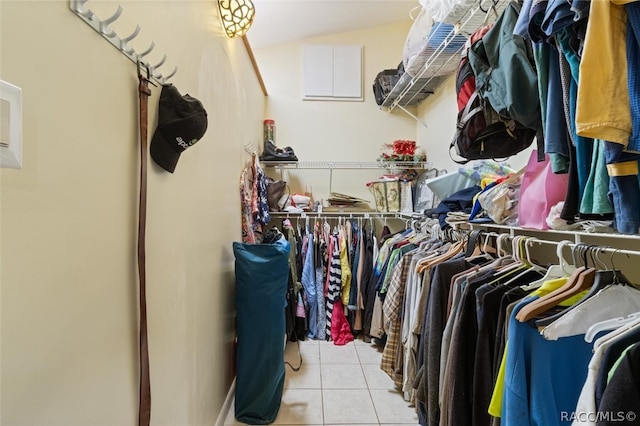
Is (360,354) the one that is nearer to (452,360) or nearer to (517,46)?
(452,360)

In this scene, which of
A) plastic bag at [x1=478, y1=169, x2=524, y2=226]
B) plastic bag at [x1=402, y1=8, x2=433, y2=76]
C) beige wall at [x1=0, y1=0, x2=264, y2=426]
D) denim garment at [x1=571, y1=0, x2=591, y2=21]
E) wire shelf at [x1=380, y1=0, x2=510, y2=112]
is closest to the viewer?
beige wall at [x1=0, y1=0, x2=264, y2=426]

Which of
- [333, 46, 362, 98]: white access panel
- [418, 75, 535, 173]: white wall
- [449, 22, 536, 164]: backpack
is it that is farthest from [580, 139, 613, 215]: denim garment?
[333, 46, 362, 98]: white access panel

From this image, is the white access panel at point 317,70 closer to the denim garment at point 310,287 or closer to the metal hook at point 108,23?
the denim garment at point 310,287

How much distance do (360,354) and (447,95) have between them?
2.42 metres

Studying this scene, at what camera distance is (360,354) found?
2.82 meters

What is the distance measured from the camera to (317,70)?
363 cm

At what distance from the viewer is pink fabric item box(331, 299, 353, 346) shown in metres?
3.07

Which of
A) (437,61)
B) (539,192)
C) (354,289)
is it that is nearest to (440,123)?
(437,61)

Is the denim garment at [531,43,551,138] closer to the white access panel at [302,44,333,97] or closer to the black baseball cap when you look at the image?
Result: the black baseball cap

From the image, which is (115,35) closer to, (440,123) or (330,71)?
(440,123)

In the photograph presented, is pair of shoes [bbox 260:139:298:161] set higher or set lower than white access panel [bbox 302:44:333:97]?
lower

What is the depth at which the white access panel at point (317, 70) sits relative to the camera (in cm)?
362

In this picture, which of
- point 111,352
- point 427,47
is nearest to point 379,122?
point 427,47

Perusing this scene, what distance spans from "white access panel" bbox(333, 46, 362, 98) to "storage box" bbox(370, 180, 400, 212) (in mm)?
1122
